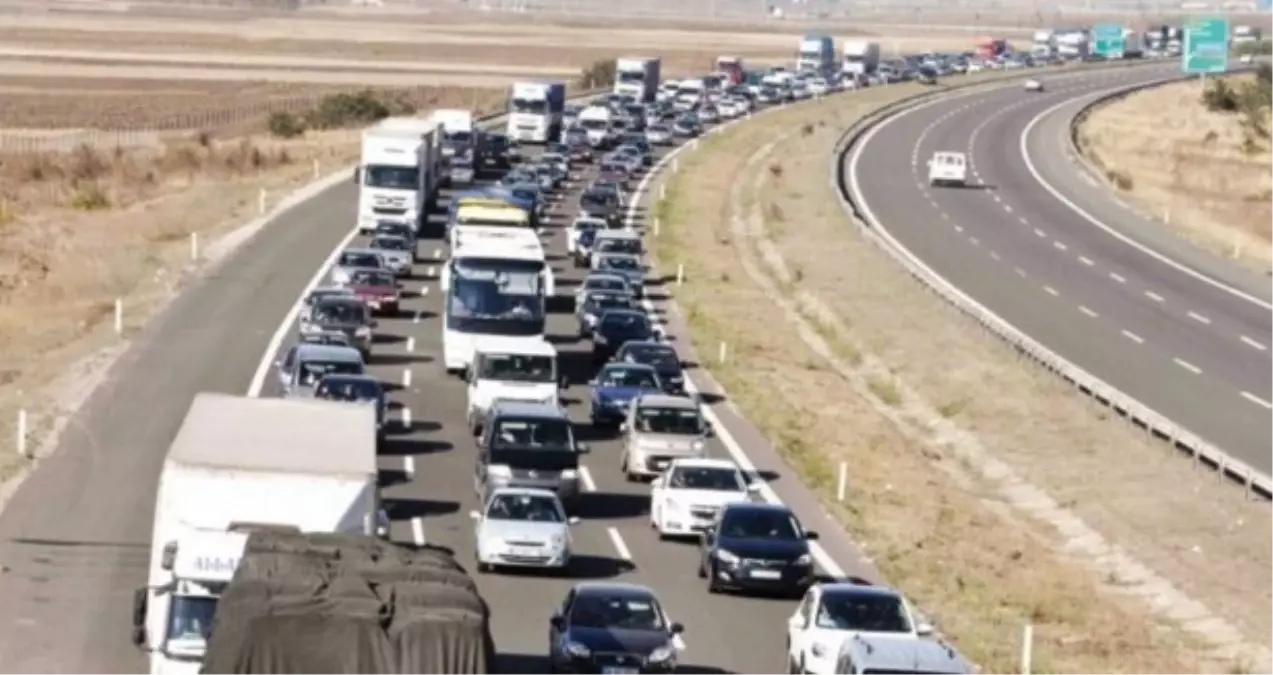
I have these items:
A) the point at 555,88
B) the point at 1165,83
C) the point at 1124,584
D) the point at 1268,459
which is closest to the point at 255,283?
the point at 1268,459

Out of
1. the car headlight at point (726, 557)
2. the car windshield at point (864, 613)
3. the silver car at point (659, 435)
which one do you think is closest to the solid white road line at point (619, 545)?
the car headlight at point (726, 557)

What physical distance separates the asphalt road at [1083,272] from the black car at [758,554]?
16.2m

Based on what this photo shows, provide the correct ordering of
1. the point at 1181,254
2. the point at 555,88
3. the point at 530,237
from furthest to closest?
the point at 555,88 < the point at 1181,254 < the point at 530,237

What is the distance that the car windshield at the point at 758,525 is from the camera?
33.8 metres

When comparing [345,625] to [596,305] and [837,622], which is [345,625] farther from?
[596,305]

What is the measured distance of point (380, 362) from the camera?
54.5 metres

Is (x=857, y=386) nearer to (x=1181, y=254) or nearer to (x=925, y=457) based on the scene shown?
(x=925, y=457)

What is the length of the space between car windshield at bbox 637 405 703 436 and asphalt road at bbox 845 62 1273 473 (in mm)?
11210

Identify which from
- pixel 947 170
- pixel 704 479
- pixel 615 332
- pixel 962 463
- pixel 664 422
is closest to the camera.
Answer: pixel 704 479

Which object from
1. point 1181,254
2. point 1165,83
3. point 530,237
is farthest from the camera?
point 1165,83

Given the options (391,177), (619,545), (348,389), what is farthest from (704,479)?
(391,177)

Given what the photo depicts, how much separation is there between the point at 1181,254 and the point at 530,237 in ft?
118

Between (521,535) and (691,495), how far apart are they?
440 centimetres

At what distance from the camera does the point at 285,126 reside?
131m
